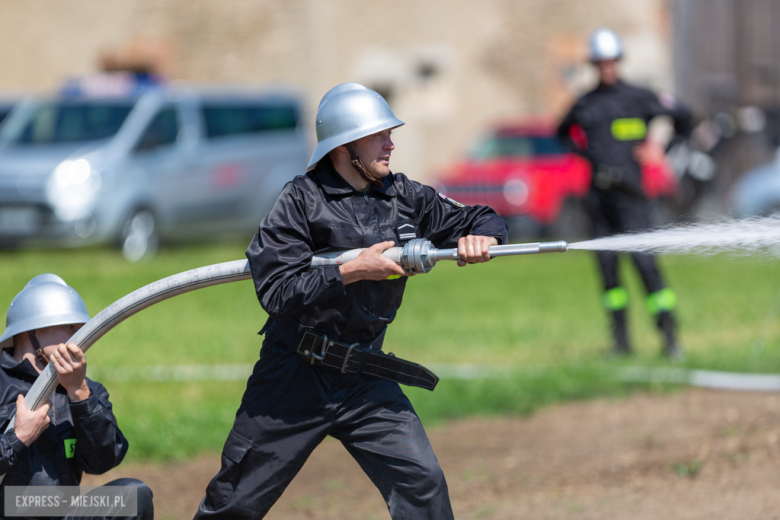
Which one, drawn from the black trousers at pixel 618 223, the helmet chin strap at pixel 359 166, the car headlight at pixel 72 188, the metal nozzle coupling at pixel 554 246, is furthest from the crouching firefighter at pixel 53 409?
the car headlight at pixel 72 188

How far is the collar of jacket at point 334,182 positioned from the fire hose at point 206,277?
234mm

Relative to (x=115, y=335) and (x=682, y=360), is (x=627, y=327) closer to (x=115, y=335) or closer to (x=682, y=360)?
(x=682, y=360)

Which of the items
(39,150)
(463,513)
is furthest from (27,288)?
(39,150)

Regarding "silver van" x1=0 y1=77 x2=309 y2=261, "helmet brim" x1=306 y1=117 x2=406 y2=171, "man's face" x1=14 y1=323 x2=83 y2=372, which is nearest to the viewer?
"helmet brim" x1=306 y1=117 x2=406 y2=171

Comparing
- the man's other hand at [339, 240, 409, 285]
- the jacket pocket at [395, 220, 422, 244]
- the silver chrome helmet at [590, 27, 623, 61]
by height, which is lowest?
the man's other hand at [339, 240, 409, 285]

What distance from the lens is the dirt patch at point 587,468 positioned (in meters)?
5.45

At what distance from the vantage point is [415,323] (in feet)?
34.9

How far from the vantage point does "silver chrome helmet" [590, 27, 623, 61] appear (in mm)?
8711

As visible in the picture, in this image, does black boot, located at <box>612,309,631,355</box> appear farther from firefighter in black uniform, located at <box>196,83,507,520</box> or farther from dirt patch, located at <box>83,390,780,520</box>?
firefighter in black uniform, located at <box>196,83,507,520</box>

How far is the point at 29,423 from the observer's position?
3.73 meters

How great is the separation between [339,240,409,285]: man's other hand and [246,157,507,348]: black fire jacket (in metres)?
0.04

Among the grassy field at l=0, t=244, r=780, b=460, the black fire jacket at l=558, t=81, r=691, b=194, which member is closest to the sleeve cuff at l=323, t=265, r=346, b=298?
the grassy field at l=0, t=244, r=780, b=460

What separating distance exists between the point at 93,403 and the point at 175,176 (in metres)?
11.9

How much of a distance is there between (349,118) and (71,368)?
4.16 feet
